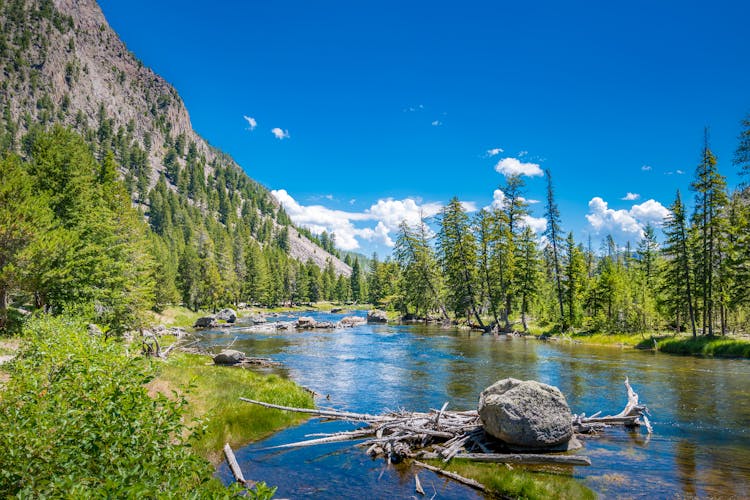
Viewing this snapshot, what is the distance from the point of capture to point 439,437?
1420 cm

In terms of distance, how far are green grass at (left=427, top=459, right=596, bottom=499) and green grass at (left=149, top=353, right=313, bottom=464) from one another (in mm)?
6974

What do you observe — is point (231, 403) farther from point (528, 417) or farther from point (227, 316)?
point (227, 316)

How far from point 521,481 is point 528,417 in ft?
7.97

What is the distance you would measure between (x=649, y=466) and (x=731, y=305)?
33897 mm

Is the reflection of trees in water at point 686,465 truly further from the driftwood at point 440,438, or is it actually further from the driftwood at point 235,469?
the driftwood at point 235,469

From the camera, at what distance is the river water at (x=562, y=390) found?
11.6 metres

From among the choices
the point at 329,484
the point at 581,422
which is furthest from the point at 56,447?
the point at 581,422

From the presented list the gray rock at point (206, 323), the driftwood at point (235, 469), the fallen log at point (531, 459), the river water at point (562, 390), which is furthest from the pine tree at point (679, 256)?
the gray rock at point (206, 323)

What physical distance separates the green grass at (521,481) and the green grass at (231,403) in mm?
6974

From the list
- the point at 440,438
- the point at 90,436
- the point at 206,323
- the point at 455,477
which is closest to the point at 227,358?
the point at 440,438

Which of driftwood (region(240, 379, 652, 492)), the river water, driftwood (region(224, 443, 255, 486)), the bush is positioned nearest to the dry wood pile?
driftwood (region(240, 379, 652, 492))

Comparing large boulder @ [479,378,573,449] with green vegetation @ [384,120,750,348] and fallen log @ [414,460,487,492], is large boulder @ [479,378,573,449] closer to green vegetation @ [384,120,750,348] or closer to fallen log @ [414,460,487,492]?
fallen log @ [414,460,487,492]

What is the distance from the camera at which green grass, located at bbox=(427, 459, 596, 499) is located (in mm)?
10695

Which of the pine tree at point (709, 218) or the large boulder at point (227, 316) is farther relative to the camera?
the large boulder at point (227, 316)
